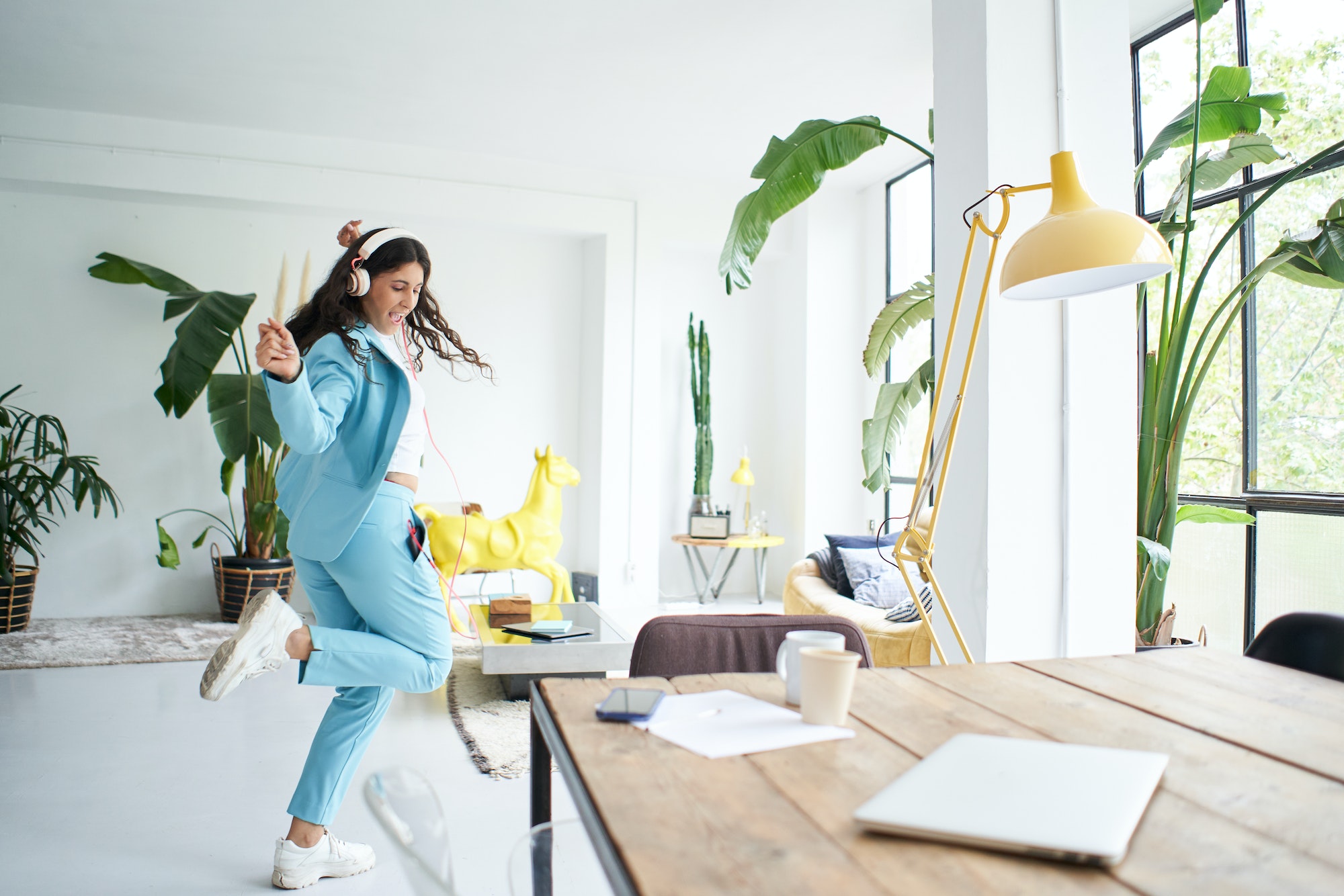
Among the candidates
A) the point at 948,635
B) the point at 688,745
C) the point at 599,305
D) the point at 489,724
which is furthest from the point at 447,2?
the point at 688,745

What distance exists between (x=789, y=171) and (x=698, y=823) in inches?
107

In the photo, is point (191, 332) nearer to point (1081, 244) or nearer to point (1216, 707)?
point (1081, 244)

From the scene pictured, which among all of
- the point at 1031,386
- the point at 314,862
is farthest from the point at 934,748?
the point at 1031,386

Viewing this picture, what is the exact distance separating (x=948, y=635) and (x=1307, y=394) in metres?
2.00

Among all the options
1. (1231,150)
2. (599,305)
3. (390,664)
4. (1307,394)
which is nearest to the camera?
(390,664)

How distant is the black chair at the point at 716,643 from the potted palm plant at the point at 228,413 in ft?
11.8

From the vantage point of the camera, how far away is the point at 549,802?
50.7 inches

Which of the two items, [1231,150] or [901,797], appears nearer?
[901,797]

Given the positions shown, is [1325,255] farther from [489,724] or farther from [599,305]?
[599,305]

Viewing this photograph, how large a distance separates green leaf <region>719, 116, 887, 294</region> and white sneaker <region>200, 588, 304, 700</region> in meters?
1.91

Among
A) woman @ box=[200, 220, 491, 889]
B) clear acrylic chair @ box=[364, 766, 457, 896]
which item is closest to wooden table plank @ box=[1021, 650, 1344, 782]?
clear acrylic chair @ box=[364, 766, 457, 896]

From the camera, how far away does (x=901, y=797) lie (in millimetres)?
782

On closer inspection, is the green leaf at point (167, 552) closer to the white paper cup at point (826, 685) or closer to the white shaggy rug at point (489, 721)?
the white shaggy rug at point (489, 721)

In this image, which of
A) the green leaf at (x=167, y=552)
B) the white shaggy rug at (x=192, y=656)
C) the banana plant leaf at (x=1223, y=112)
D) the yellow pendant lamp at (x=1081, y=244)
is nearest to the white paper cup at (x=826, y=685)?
the yellow pendant lamp at (x=1081, y=244)
